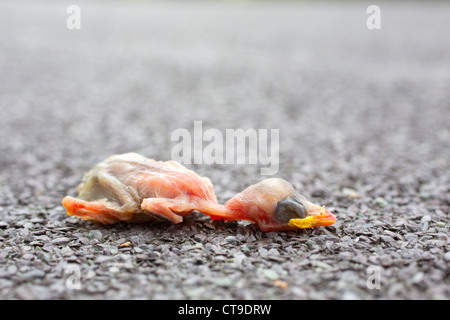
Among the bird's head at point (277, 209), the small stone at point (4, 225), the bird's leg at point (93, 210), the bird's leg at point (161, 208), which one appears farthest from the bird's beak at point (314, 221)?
the small stone at point (4, 225)

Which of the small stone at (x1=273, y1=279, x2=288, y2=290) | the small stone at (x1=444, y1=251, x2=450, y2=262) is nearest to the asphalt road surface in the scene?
the small stone at (x1=273, y1=279, x2=288, y2=290)

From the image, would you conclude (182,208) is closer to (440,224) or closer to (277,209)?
(277,209)

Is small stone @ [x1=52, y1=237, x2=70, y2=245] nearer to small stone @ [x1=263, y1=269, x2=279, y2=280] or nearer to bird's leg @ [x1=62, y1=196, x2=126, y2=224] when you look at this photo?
bird's leg @ [x1=62, y1=196, x2=126, y2=224]

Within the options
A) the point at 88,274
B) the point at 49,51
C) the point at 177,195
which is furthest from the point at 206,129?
the point at 49,51

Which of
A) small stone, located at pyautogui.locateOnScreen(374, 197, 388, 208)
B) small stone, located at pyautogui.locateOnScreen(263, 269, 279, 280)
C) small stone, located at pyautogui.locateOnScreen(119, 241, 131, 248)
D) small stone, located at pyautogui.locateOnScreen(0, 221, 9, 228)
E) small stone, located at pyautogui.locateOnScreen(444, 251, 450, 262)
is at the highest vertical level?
small stone, located at pyautogui.locateOnScreen(374, 197, 388, 208)

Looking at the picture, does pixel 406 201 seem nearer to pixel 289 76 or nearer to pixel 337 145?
pixel 337 145

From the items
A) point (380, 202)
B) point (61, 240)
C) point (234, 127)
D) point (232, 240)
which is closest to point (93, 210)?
point (61, 240)

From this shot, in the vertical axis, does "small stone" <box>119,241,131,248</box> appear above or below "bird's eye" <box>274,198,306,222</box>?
below
